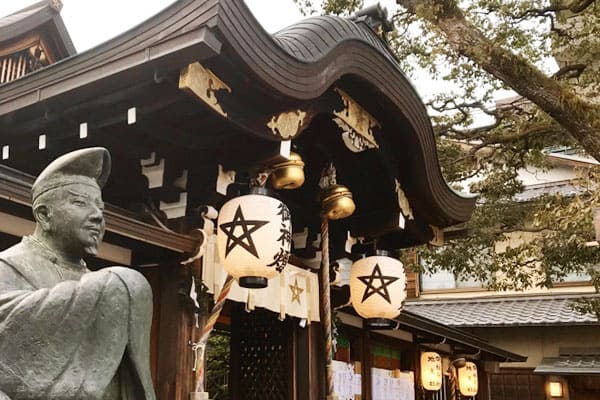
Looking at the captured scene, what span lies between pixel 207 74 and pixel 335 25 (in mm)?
1905

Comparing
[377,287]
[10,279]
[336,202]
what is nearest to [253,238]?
[336,202]

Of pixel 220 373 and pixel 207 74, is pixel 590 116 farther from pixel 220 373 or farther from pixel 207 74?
pixel 220 373

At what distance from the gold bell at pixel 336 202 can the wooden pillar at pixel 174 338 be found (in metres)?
1.88

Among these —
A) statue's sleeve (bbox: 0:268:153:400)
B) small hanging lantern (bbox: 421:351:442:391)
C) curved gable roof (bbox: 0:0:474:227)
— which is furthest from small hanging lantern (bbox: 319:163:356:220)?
small hanging lantern (bbox: 421:351:442:391)

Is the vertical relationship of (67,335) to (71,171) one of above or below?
below

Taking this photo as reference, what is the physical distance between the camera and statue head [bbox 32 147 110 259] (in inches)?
102

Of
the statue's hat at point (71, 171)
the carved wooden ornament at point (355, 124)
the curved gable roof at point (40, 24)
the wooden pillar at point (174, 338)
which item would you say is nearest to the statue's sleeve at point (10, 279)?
the statue's hat at point (71, 171)

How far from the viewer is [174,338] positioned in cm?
577

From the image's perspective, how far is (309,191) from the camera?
26.9ft

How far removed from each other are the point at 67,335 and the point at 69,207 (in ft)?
1.73

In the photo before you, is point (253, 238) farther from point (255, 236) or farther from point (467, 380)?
point (467, 380)

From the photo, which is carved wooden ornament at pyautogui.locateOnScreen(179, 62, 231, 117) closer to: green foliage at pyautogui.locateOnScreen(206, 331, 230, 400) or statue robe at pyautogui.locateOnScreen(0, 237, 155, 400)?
statue robe at pyautogui.locateOnScreen(0, 237, 155, 400)

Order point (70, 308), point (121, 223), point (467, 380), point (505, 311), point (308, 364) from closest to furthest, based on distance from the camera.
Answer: point (70, 308), point (121, 223), point (308, 364), point (467, 380), point (505, 311)

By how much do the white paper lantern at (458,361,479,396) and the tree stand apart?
2.25 m
